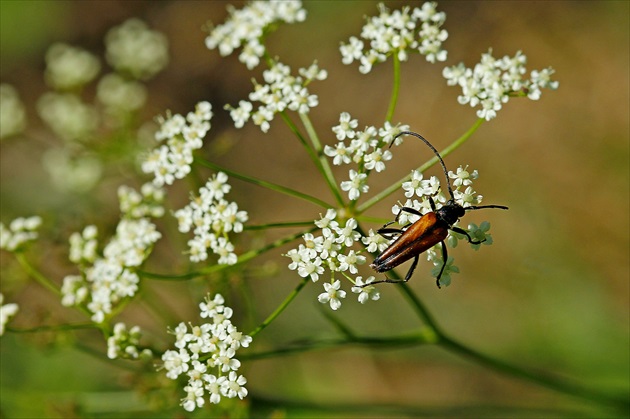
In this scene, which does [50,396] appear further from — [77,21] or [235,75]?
[77,21]

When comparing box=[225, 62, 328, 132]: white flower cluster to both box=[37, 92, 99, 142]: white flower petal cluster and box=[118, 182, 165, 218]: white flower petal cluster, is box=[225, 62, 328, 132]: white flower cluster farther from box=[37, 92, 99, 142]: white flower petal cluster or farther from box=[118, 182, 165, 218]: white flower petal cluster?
box=[37, 92, 99, 142]: white flower petal cluster

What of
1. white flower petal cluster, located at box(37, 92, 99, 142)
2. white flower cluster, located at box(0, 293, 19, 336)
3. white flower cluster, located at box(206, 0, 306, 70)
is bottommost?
white flower cluster, located at box(0, 293, 19, 336)

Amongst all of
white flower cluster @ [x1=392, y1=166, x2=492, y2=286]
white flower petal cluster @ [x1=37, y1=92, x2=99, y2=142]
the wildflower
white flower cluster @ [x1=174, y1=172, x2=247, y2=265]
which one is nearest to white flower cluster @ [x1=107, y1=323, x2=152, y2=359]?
white flower cluster @ [x1=174, y1=172, x2=247, y2=265]

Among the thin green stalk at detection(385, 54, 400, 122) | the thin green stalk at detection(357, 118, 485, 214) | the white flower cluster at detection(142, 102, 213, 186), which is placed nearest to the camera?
the thin green stalk at detection(357, 118, 485, 214)

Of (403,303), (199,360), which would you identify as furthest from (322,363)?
(199,360)

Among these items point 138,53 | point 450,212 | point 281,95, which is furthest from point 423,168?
point 138,53

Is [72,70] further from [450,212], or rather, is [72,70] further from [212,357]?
[450,212]
